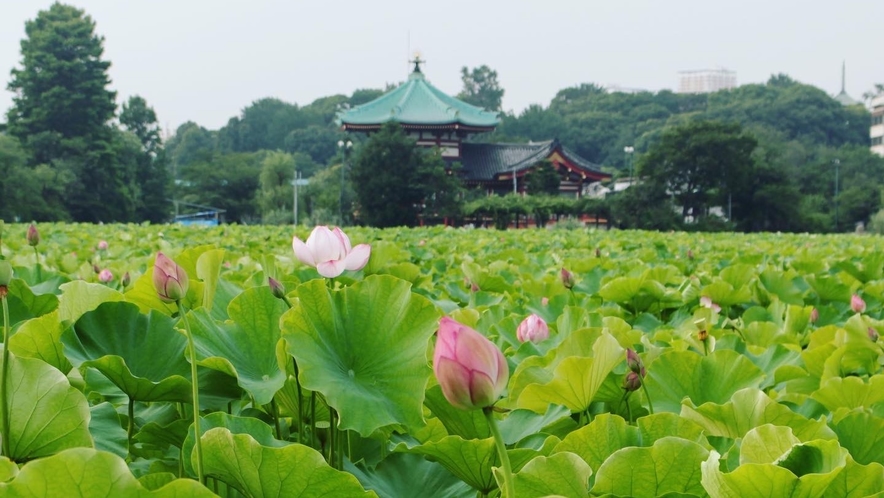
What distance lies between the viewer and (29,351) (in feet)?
1.67

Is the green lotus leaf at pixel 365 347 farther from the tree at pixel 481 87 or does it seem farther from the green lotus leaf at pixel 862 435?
the tree at pixel 481 87

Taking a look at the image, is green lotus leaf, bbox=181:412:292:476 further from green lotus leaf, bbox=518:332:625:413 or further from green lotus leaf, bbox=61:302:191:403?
green lotus leaf, bbox=518:332:625:413

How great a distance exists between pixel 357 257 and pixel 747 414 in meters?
0.30

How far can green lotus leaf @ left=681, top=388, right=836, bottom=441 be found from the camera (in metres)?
0.50

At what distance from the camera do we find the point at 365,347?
0.49 metres

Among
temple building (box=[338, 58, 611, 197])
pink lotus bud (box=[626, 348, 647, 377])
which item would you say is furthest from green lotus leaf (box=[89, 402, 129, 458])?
temple building (box=[338, 58, 611, 197])

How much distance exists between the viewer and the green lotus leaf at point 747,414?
1.63 feet

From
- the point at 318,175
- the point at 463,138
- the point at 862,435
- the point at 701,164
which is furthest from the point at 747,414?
the point at 318,175

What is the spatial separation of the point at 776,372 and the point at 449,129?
69.0 ft

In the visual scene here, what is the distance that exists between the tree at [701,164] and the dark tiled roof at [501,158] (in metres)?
3.28

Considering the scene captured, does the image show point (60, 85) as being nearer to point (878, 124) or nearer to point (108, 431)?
point (108, 431)

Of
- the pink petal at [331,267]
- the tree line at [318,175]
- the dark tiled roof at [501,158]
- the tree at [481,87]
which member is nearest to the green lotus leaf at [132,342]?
the pink petal at [331,267]

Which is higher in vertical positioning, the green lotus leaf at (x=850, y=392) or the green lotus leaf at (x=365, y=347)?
the green lotus leaf at (x=365, y=347)

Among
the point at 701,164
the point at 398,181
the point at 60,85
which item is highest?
the point at 60,85
